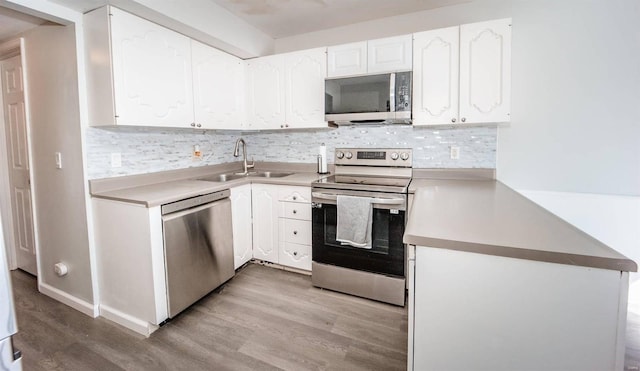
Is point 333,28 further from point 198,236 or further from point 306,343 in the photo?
point 306,343

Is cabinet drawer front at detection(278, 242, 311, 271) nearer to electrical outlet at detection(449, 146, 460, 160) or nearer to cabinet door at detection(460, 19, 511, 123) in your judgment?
electrical outlet at detection(449, 146, 460, 160)

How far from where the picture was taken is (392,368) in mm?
1616

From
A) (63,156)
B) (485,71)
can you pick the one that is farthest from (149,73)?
(485,71)

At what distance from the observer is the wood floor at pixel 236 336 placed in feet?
5.48

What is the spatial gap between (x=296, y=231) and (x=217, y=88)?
1489 millimetres

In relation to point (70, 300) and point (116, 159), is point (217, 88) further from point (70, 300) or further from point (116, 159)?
point (70, 300)

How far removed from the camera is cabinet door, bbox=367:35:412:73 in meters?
2.36

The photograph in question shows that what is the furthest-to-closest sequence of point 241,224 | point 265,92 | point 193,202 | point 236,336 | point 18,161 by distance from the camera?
point 265,92, point 241,224, point 18,161, point 193,202, point 236,336

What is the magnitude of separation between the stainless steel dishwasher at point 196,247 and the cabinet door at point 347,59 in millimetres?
1428

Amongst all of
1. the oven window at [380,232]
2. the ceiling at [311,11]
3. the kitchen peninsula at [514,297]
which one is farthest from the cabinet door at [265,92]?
the kitchen peninsula at [514,297]

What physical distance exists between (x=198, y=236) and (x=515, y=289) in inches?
76.8

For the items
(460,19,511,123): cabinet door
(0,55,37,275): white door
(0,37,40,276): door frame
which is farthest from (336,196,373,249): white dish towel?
(0,55,37,275): white door

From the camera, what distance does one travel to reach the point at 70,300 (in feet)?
7.34

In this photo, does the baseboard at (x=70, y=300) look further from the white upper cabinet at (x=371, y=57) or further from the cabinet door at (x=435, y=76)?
the cabinet door at (x=435, y=76)
